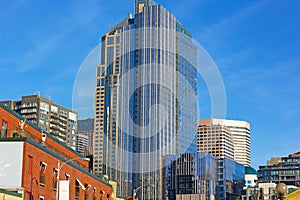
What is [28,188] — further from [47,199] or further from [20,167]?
[47,199]

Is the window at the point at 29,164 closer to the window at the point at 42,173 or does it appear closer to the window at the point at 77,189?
the window at the point at 42,173

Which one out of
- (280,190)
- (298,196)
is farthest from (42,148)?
(280,190)

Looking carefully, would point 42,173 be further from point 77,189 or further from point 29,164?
point 77,189

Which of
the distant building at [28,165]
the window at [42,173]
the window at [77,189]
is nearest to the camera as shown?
the distant building at [28,165]

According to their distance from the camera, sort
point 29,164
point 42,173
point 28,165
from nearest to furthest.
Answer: point 28,165
point 29,164
point 42,173

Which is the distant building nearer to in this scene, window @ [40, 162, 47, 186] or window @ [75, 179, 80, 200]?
window @ [40, 162, 47, 186]

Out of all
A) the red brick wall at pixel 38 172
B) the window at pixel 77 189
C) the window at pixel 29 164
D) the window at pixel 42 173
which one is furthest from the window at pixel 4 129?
the window at pixel 77 189

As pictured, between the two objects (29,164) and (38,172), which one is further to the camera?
(38,172)

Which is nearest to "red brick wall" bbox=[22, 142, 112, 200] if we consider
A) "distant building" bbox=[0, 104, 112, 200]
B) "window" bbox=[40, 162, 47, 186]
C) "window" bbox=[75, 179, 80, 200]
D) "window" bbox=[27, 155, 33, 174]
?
"distant building" bbox=[0, 104, 112, 200]

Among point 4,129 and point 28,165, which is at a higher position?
point 4,129

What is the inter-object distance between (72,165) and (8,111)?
43.2ft

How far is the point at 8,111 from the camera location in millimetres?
64938

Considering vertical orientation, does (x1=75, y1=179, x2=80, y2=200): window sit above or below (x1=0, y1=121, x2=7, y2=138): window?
below

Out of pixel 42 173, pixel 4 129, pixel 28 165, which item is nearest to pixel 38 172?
pixel 42 173
